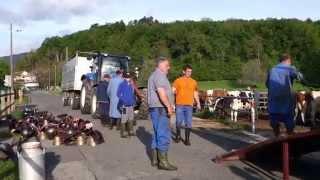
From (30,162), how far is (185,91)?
519 cm

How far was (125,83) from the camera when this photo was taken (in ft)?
52.8

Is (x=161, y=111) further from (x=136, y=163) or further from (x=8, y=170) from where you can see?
(x=8, y=170)

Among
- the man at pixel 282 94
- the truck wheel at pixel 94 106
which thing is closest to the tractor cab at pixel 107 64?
the truck wheel at pixel 94 106

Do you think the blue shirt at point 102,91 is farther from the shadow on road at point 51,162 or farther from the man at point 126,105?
the shadow on road at point 51,162

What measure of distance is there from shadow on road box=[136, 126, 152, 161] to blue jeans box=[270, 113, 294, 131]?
2.46 metres

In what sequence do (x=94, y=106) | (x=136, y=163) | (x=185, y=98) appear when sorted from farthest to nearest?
(x=94, y=106), (x=185, y=98), (x=136, y=163)

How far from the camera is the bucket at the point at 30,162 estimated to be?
9070mm

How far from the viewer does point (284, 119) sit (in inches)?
453

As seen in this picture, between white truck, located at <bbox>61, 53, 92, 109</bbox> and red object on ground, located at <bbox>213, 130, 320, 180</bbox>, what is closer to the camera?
red object on ground, located at <bbox>213, 130, 320, 180</bbox>

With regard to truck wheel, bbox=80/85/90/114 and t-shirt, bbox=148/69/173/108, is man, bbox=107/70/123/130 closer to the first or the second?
t-shirt, bbox=148/69/173/108

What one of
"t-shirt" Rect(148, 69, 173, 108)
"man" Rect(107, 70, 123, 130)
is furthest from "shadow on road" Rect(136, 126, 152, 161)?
"t-shirt" Rect(148, 69, 173, 108)

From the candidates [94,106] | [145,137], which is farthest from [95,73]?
[145,137]

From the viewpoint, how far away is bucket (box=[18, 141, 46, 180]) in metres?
9.07

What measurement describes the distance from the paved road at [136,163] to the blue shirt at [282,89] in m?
1.38
